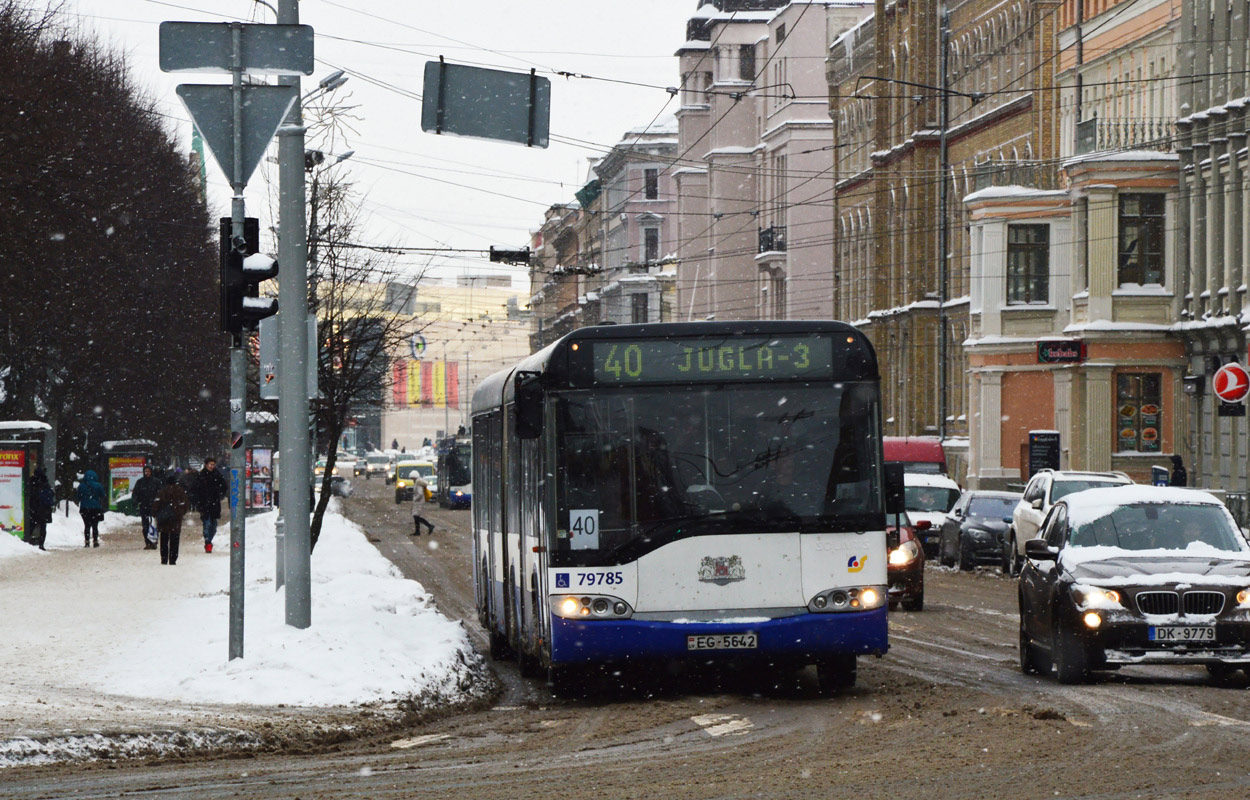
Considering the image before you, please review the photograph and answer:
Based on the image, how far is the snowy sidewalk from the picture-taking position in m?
13.0

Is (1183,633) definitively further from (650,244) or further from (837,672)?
(650,244)

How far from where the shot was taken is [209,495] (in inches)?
1566

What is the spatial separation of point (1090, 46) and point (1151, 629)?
3963 cm

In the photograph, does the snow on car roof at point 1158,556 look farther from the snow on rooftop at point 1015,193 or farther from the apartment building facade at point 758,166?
the apartment building facade at point 758,166

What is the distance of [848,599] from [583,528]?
184 cm

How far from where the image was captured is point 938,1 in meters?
63.7

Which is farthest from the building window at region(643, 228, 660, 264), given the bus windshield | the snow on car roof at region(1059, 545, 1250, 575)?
the bus windshield

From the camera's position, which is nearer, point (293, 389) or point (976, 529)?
point (293, 389)

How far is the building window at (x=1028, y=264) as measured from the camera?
52.9 metres

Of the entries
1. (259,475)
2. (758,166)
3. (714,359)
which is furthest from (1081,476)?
(758,166)

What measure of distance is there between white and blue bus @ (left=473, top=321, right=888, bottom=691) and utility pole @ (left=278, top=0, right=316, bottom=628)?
303 cm

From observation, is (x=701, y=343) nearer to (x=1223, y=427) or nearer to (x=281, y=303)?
(x=281, y=303)

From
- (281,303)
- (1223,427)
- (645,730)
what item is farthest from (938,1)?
(645,730)

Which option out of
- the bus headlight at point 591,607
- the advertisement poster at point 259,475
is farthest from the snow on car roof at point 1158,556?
the advertisement poster at point 259,475
